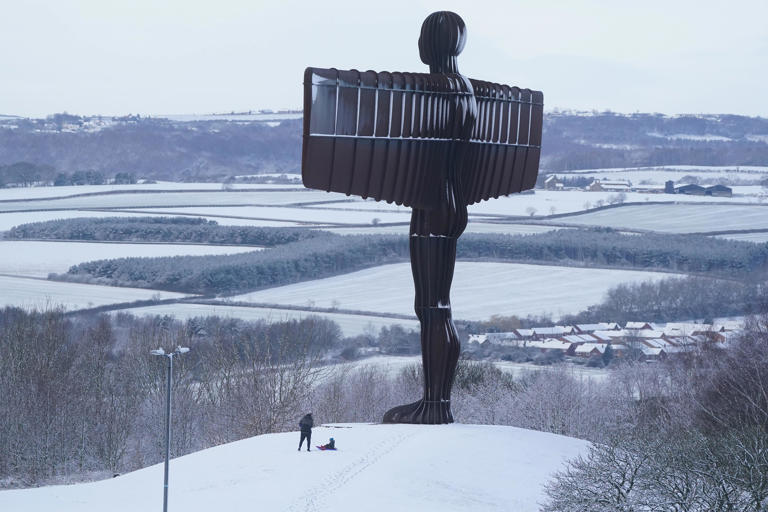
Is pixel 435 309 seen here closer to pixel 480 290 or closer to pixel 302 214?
pixel 480 290

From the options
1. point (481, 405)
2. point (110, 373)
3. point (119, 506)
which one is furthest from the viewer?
point (110, 373)

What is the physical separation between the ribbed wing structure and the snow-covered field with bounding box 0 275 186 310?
177 feet

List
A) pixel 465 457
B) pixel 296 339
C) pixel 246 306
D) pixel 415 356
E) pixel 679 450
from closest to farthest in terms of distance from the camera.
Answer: pixel 679 450, pixel 465 457, pixel 296 339, pixel 415 356, pixel 246 306

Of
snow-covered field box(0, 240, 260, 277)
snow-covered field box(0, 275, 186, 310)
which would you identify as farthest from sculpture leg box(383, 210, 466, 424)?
snow-covered field box(0, 240, 260, 277)

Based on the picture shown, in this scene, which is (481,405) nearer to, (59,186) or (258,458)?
(258,458)

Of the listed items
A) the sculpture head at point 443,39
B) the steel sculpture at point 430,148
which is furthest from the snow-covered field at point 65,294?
the sculpture head at point 443,39

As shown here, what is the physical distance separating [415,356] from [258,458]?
47.4 m

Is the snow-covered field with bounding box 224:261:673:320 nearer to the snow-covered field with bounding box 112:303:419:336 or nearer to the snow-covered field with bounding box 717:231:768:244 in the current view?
the snow-covered field with bounding box 112:303:419:336

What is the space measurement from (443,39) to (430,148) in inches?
139

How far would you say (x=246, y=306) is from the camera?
95.8 metres

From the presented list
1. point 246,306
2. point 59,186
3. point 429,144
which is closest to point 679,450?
point 429,144

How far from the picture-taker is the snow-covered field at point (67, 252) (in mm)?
106963

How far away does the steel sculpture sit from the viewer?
119ft

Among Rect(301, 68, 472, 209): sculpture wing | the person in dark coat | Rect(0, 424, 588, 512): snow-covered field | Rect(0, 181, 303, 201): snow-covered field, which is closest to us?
Rect(0, 424, 588, 512): snow-covered field
